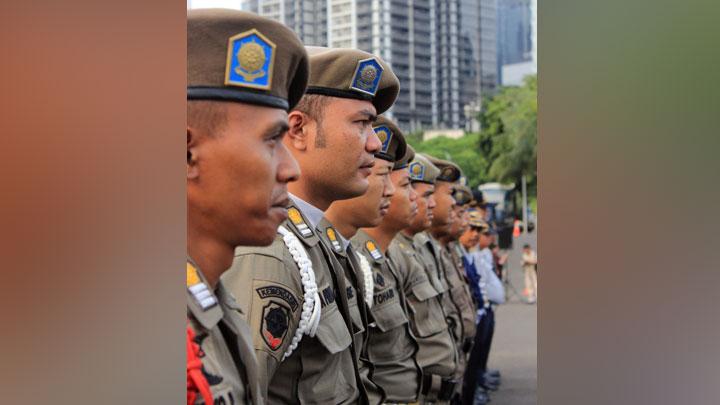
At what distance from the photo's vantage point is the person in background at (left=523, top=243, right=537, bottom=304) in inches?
543

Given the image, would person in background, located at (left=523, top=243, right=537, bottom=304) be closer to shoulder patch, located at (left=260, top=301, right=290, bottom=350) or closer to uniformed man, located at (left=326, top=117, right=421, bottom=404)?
uniformed man, located at (left=326, top=117, right=421, bottom=404)

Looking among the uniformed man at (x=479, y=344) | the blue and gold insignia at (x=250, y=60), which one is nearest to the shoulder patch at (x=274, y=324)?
the blue and gold insignia at (x=250, y=60)

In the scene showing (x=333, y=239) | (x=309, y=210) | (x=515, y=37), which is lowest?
(x=333, y=239)

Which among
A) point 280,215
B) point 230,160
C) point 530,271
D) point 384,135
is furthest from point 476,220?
point 230,160

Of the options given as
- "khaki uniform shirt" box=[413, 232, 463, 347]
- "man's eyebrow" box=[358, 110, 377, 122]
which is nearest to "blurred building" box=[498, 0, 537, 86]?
"khaki uniform shirt" box=[413, 232, 463, 347]

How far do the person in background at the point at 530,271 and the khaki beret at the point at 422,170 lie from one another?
7.77m

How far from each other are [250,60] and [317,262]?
82 cm

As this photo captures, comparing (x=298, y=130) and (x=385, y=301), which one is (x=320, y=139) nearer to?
(x=298, y=130)

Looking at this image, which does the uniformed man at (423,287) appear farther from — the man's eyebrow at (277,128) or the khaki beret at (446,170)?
the man's eyebrow at (277,128)

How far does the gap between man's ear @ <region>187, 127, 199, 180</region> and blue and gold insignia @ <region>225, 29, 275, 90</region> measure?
17 cm

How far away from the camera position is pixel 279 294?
255cm

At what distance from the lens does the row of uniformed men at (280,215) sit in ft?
7.47

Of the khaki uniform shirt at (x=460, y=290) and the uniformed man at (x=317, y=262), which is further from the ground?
the uniformed man at (x=317, y=262)
